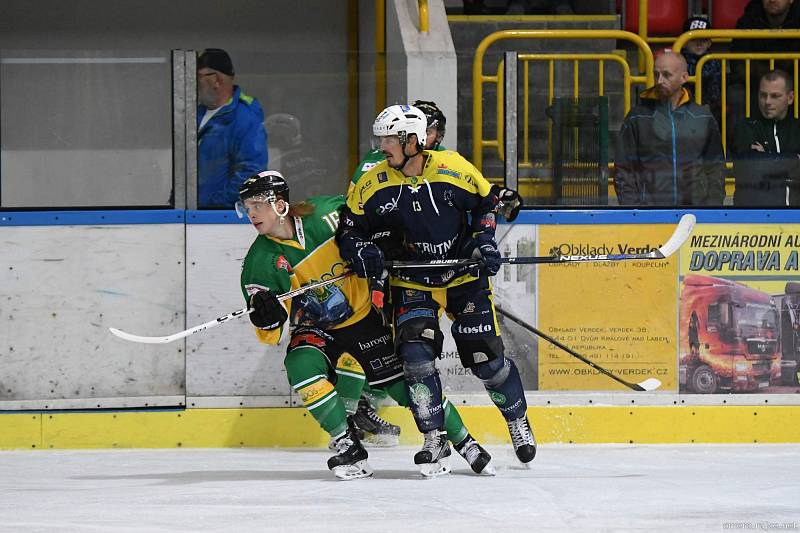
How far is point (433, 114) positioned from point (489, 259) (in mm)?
939

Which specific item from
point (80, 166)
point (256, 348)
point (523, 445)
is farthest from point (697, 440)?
point (80, 166)

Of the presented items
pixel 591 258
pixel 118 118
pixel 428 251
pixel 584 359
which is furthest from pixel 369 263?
pixel 118 118

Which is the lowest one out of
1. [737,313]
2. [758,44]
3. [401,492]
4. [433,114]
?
[401,492]

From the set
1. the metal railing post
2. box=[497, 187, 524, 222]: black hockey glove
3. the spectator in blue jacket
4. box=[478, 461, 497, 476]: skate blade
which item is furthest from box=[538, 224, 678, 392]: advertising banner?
the spectator in blue jacket

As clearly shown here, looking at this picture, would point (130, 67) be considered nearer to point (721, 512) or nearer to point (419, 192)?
point (419, 192)

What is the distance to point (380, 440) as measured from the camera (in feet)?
21.6

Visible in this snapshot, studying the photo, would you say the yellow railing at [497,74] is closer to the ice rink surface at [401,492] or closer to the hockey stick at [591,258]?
the hockey stick at [591,258]

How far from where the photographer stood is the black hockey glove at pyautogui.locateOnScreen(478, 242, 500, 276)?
5.61 metres

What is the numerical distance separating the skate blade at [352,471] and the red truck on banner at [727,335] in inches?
71.4

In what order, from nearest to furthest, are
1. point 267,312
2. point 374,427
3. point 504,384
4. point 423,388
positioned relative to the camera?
point 267,312 → point 423,388 → point 504,384 → point 374,427

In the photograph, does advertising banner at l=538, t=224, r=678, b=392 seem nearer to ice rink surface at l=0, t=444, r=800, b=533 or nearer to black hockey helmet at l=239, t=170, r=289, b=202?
ice rink surface at l=0, t=444, r=800, b=533

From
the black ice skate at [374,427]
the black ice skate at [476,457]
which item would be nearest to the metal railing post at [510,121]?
the black ice skate at [374,427]

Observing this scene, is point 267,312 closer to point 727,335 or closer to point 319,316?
point 319,316

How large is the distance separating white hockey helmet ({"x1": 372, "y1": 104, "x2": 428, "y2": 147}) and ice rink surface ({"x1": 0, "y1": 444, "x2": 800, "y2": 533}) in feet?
4.33
